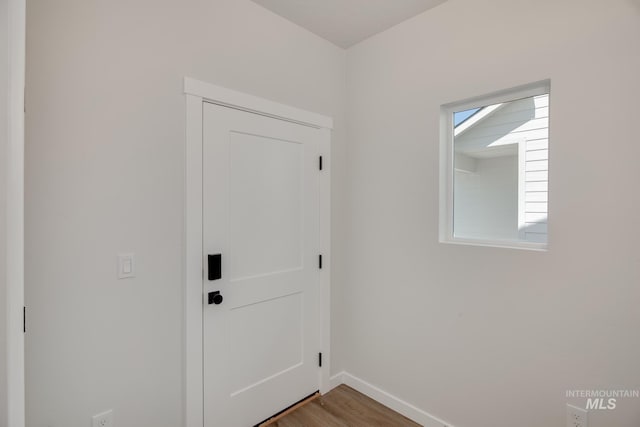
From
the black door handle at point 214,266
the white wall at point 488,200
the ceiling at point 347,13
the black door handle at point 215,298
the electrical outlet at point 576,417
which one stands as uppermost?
the ceiling at point 347,13

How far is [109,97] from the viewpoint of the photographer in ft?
4.68

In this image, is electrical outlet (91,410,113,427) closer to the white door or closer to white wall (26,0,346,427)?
white wall (26,0,346,427)

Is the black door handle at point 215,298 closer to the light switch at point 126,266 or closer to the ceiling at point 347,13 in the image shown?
the light switch at point 126,266

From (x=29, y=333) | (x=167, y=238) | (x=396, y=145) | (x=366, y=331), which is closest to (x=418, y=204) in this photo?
(x=396, y=145)

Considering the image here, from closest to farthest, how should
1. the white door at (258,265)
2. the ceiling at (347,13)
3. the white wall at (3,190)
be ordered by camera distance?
the white wall at (3,190) → the white door at (258,265) → the ceiling at (347,13)

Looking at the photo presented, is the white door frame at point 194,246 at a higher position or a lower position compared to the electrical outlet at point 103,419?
higher

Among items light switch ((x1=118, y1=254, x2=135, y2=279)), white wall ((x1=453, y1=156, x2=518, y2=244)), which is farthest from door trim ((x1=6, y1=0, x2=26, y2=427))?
white wall ((x1=453, y1=156, x2=518, y2=244))

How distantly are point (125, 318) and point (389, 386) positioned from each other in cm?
185

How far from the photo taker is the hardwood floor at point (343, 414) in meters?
2.03

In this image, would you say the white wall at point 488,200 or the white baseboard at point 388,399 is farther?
the white baseboard at point 388,399

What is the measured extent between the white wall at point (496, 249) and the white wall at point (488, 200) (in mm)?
162

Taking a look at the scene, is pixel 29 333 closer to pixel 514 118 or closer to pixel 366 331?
pixel 366 331

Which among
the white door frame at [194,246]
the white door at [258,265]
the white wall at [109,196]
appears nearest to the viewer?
the white wall at [109,196]

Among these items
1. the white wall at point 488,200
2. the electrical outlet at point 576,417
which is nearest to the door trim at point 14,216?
the white wall at point 488,200
